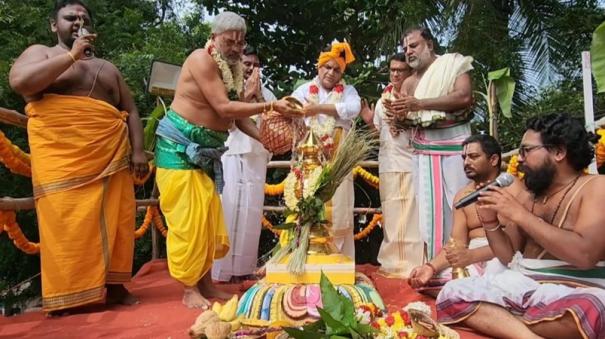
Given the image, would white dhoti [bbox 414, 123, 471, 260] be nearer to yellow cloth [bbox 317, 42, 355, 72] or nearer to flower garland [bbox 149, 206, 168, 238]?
yellow cloth [bbox 317, 42, 355, 72]

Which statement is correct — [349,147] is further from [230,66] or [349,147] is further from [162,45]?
[162,45]

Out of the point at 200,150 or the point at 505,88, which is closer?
the point at 200,150

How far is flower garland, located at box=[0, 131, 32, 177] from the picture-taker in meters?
3.77

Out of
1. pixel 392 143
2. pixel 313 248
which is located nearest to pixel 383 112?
pixel 392 143

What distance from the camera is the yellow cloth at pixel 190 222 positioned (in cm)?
341

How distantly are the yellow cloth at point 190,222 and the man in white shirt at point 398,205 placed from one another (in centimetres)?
170

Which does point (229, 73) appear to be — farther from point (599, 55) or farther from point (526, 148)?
point (599, 55)

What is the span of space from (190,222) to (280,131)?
0.80 m

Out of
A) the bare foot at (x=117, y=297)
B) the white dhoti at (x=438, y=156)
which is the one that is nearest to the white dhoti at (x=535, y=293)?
the white dhoti at (x=438, y=156)

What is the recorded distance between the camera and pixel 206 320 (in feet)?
7.39

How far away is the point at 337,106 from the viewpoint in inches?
170

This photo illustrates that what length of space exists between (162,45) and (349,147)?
7806mm

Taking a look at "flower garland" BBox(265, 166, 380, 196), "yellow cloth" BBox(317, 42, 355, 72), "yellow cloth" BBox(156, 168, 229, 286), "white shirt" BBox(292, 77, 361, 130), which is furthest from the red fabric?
"flower garland" BBox(265, 166, 380, 196)

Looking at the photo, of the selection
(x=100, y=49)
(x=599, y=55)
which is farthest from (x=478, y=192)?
(x=100, y=49)
